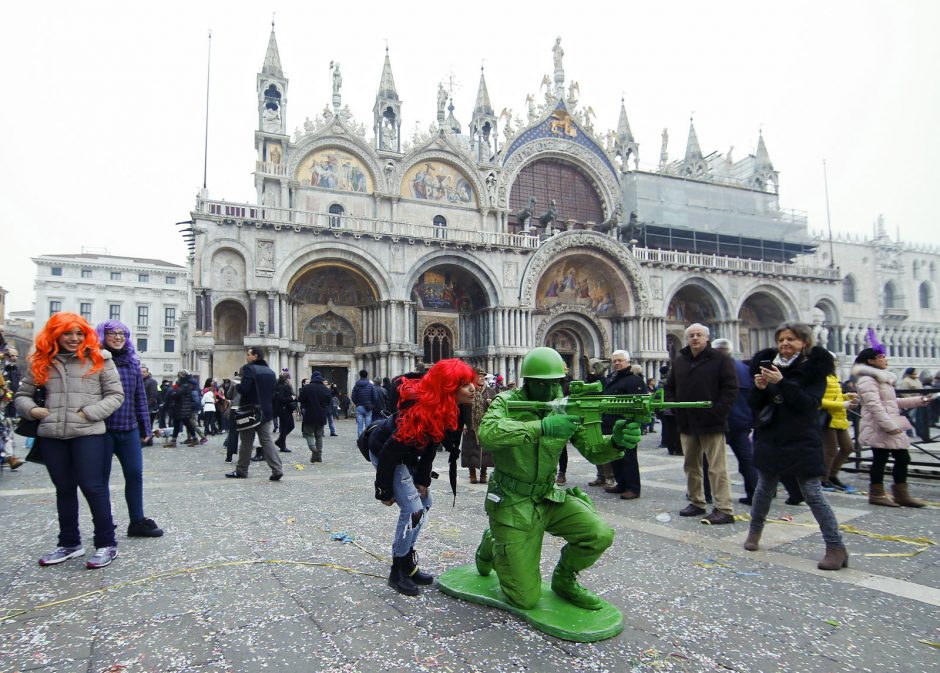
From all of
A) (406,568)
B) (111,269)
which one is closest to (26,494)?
(406,568)

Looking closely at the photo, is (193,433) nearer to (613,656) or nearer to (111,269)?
(613,656)

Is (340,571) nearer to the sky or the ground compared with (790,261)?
nearer to the ground

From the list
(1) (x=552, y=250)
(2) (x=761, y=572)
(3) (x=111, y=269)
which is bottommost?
(2) (x=761, y=572)

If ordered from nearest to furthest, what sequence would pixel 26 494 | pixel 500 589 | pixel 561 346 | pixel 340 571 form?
pixel 500 589 < pixel 340 571 < pixel 26 494 < pixel 561 346

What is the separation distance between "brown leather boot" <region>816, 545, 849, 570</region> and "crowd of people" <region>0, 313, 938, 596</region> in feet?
0.03

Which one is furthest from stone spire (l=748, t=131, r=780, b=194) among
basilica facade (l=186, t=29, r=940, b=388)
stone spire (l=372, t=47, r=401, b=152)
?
stone spire (l=372, t=47, r=401, b=152)

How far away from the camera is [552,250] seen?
25.8m

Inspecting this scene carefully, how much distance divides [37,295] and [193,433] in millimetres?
47873

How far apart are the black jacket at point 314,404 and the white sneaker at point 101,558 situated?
580cm

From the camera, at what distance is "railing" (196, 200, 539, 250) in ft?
70.0

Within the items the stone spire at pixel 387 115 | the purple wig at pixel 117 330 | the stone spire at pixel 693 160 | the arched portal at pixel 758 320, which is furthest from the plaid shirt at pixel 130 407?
the stone spire at pixel 693 160

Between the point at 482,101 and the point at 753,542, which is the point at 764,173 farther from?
the point at 753,542

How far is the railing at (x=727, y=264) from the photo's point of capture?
28719 mm

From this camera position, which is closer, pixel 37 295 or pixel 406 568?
pixel 406 568
